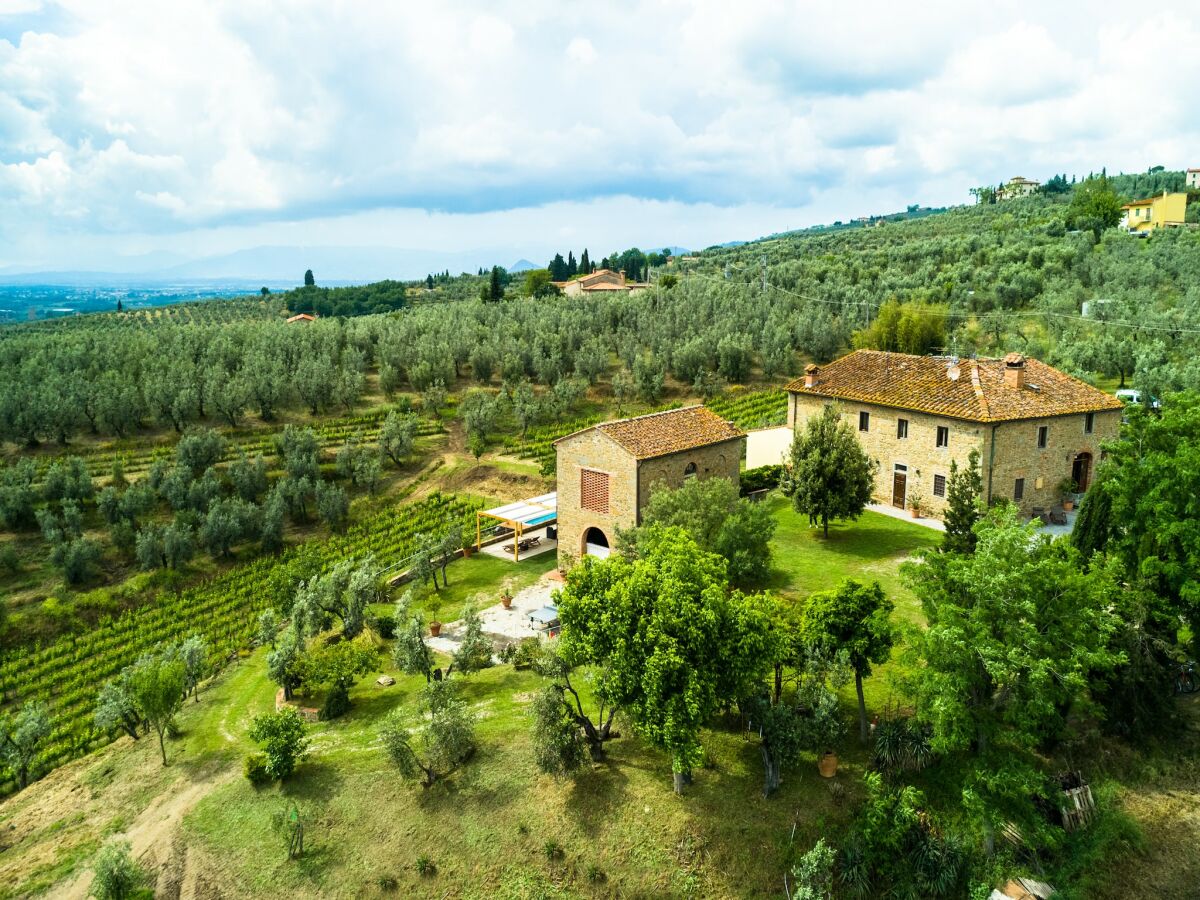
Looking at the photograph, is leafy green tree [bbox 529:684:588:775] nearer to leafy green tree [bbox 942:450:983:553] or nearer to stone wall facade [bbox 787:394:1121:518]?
leafy green tree [bbox 942:450:983:553]

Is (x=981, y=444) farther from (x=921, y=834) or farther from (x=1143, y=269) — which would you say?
(x=1143, y=269)

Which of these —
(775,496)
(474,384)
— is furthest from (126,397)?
(775,496)

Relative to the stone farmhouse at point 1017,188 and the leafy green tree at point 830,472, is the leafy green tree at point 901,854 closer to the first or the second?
the leafy green tree at point 830,472

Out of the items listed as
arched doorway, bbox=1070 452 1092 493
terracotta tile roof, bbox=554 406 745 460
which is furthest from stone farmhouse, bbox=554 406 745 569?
arched doorway, bbox=1070 452 1092 493

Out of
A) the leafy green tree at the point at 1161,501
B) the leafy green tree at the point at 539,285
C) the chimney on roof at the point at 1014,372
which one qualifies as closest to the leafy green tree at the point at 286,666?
the leafy green tree at the point at 1161,501

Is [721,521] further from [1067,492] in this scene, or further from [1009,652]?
[1067,492]

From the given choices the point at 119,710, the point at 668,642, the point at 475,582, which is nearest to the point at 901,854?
the point at 668,642
